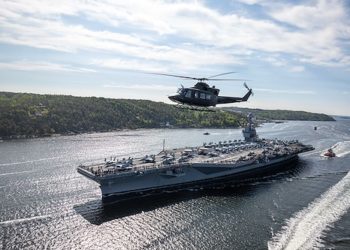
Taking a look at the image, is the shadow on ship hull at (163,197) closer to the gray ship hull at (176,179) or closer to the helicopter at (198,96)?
the gray ship hull at (176,179)

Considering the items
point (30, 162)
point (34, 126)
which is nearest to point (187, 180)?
point (30, 162)

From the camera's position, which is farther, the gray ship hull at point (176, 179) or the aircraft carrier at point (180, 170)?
the aircraft carrier at point (180, 170)

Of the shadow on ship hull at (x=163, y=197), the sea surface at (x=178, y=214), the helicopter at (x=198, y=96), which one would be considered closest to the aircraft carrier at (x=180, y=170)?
the shadow on ship hull at (x=163, y=197)

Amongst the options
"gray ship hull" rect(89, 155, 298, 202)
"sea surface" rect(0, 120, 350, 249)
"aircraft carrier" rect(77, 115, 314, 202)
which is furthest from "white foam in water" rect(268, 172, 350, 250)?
"aircraft carrier" rect(77, 115, 314, 202)

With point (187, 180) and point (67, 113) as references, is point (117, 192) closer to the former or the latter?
point (187, 180)

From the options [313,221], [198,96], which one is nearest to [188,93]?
[198,96]

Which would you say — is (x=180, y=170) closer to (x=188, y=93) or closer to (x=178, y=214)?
(x=178, y=214)
